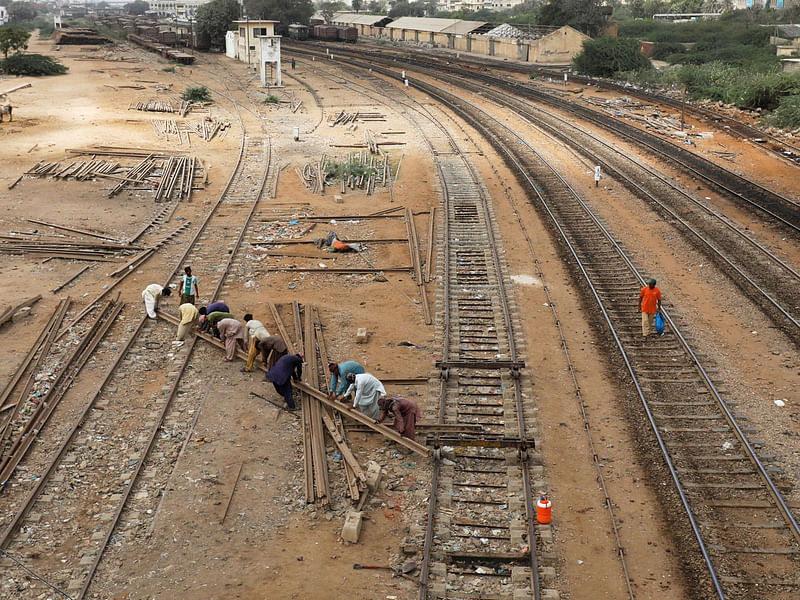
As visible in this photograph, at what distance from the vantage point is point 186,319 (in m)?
15.4

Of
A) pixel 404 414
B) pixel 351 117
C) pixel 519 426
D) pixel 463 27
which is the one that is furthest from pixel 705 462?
pixel 463 27

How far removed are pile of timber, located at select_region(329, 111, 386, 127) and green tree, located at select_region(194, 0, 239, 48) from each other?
139 ft

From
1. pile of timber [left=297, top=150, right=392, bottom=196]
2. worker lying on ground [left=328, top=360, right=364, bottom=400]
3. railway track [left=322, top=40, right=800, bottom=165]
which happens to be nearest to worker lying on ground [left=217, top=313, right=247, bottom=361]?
worker lying on ground [left=328, top=360, right=364, bottom=400]

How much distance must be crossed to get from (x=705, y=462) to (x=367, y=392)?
16.3 ft

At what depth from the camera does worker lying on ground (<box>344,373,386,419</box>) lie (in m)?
12.3

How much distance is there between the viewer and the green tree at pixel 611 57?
56.4 m

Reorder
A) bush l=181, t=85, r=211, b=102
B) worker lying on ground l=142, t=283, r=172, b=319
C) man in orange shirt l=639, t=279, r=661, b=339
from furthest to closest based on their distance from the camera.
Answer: bush l=181, t=85, r=211, b=102, worker lying on ground l=142, t=283, r=172, b=319, man in orange shirt l=639, t=279, r=661, b=339

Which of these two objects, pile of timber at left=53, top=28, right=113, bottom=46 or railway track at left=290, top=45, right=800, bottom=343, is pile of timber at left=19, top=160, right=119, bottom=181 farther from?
pile of timber at left=53, top=28, right=113, bottom=46

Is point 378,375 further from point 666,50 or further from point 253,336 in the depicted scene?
point 666,50

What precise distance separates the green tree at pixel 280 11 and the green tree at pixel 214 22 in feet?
41.9

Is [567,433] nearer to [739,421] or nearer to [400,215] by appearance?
[739,421]

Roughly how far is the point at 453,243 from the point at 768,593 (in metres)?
13.4

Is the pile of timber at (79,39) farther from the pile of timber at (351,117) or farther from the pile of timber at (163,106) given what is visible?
the pile of timber at (351,117)

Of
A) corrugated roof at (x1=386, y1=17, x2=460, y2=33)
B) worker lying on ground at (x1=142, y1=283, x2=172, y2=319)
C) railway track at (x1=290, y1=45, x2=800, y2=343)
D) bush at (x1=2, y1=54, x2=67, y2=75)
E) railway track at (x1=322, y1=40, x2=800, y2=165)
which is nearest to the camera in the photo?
worker lying on ground at (x1=142, y1=283, x2=172, y2=319)
